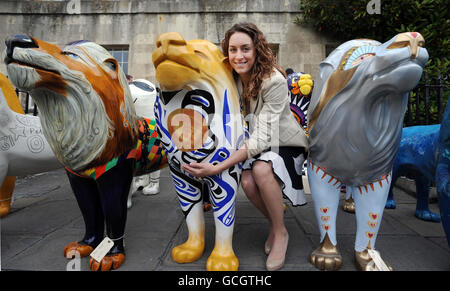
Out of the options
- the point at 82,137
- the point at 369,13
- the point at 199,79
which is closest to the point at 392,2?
the point at 369,13

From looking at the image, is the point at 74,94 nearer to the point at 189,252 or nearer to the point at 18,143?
the point at 18,143

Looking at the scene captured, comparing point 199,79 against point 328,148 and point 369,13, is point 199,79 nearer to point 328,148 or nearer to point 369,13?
point 328,148

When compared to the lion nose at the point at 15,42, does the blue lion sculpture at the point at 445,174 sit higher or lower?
lower

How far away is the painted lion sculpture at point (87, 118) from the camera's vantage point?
1477 mm

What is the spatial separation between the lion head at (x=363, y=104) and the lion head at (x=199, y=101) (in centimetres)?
53

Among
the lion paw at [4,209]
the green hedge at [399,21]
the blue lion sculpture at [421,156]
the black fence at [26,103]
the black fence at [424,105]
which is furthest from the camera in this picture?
the green hedge at [399,21]

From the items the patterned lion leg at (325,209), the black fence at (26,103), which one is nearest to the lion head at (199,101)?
the patterned lion leg at (325,209)

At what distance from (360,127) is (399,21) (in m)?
4.67

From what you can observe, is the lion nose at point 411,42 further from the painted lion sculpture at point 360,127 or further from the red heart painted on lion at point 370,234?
the red heart painted on lion at point 370,234

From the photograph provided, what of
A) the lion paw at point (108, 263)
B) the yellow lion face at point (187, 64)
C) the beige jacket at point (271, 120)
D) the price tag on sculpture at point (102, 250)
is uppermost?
the yellow lion face at point (187, 64)

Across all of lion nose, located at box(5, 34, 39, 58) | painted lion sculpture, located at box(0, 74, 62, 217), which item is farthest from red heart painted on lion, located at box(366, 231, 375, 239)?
painted lion sculpture, located at box(0, 74, 62, 217)

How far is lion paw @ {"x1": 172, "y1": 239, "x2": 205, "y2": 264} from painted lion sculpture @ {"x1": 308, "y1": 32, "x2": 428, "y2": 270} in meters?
0.75

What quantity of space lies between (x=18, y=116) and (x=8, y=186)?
106 cm

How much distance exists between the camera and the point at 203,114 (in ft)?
5.43
